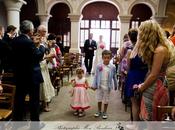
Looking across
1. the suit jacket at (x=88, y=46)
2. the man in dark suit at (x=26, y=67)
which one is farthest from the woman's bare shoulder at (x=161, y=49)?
the suit jacket at (x=88, y=46)

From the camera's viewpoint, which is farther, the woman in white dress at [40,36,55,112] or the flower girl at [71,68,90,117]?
the flower girl at [71,68,90,117]

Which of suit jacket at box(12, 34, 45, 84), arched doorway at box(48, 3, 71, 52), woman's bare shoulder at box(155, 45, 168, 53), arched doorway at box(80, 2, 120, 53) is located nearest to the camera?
woman's bare shoulder at box(155, 45, 168, 53)

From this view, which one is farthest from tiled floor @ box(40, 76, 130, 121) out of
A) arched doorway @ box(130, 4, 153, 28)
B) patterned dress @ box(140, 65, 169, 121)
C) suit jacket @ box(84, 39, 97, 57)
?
arched doorway @ box(130, 4, 153, 28)

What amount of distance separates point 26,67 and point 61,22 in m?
17.4

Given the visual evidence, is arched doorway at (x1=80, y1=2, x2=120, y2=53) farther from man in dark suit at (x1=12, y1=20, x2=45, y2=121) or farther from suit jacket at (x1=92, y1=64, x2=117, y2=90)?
man in dark suit at (x1=12, y1=20, x2=45, y2=121)

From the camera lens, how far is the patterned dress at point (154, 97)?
329 centimetres

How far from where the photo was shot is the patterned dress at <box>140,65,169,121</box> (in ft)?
10.8

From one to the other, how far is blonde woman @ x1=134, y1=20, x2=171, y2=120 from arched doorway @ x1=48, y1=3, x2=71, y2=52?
18.2 m

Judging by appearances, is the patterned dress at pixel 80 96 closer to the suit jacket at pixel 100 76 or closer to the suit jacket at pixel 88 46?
the suit jacket at pixel 100 76

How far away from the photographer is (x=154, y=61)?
10.9ft

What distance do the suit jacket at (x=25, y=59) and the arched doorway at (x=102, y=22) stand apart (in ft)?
60.5

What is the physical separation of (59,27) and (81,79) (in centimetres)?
1556

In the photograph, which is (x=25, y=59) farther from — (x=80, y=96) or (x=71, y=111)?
(x=71, y=111)

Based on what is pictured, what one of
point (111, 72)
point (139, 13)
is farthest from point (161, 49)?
point (139, 13)
